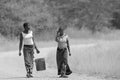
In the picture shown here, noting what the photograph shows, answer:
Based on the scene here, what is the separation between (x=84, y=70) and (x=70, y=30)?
78.7ft

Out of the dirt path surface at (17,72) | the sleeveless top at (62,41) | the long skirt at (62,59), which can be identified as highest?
the sleeveless top at (62,41)

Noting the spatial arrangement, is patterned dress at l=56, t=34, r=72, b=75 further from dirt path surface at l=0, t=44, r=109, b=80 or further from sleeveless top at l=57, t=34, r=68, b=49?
dirt path surface at l=0, t=44, r=109, b=80

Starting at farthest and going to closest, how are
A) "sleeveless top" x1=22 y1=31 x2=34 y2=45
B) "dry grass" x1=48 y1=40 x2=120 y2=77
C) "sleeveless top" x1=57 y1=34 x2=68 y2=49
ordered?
"dry grass" x1=48 y1=40 x2=120 y2=77 → "sleeveless top" x1=57 y1=34 x2=68 y2=49 → "sleeveless top" x1=22 y1=31 x2=34 y2=45

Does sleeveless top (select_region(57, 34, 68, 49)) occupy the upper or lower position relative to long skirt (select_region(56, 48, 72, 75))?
upper

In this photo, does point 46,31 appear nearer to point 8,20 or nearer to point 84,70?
point 8,20

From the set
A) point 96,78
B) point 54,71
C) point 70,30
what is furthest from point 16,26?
point 96,78

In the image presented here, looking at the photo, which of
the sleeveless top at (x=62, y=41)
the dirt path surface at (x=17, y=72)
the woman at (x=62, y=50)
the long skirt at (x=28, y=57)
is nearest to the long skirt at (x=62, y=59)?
the woman at (x=62, y=50)

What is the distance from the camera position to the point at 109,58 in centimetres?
1748

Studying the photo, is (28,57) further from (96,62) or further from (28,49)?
(96,62)

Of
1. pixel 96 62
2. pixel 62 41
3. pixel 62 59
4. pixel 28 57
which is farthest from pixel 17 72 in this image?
pixel 96 62

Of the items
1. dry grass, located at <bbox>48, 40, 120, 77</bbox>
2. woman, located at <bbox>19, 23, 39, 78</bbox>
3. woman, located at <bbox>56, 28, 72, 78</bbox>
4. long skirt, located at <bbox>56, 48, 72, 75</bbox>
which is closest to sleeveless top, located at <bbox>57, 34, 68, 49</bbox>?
woman, located at <bbox>56, 28, 72, 78</bbox>

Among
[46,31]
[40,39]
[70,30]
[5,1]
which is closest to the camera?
[5,1]

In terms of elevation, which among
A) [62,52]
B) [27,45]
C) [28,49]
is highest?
[27,45]

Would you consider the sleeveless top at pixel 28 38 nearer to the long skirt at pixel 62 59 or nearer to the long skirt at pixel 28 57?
the long skirt at pixel 28 57
